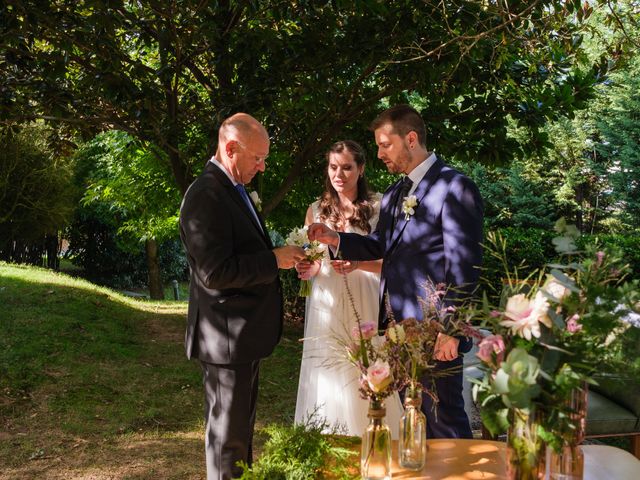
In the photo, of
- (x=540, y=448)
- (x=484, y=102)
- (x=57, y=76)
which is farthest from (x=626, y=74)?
(x=540, y=448)

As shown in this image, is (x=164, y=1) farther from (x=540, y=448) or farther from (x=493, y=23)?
(x=540, y=448)

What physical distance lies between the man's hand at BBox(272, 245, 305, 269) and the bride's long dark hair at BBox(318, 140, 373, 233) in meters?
1.01

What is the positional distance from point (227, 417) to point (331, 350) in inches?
48.7

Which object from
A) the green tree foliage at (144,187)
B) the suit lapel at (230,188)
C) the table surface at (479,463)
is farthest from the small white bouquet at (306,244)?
the green tree foliage at (144,187)

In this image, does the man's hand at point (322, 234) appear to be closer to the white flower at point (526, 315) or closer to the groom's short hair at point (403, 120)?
the groom's short hair at point (403, 120)

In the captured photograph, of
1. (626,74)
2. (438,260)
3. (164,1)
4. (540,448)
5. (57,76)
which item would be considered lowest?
(540,448)

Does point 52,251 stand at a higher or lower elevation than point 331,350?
higher

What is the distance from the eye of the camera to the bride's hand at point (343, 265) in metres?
4.06

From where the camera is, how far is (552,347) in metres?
1.78

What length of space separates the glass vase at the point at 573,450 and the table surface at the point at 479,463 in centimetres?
29

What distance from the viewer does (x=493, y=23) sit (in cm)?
503

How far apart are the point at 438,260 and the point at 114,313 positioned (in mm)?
7276

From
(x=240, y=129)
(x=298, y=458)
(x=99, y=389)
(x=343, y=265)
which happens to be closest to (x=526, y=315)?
(x=298, y=458)

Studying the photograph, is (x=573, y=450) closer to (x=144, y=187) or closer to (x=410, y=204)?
(x=410, y=204)
